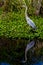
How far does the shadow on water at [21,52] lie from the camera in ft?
25.8

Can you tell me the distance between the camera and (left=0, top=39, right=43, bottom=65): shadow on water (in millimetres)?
7879

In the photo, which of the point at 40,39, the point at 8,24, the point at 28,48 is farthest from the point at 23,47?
the point at 8,24

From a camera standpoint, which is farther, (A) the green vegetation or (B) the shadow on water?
(A) the green vegetation

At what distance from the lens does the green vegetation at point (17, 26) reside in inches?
378

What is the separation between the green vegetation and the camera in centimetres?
959

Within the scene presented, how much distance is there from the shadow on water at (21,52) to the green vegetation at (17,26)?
10.8 inches

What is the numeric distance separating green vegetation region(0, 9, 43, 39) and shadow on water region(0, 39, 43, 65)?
274 millimetres

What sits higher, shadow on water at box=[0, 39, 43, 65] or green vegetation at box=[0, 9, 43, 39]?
green vegetation at box=[0, 9, 43, 39]

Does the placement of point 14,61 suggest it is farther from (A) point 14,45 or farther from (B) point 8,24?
(B) point 8,24

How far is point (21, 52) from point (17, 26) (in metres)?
1.92

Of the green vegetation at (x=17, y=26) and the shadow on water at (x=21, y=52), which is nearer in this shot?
the shadow on water at (x=21, y=52)

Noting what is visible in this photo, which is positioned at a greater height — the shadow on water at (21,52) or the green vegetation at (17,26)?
the green vegetation at (17,26)

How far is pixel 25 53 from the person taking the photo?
8.41 m

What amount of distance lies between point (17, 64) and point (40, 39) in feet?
6.55
